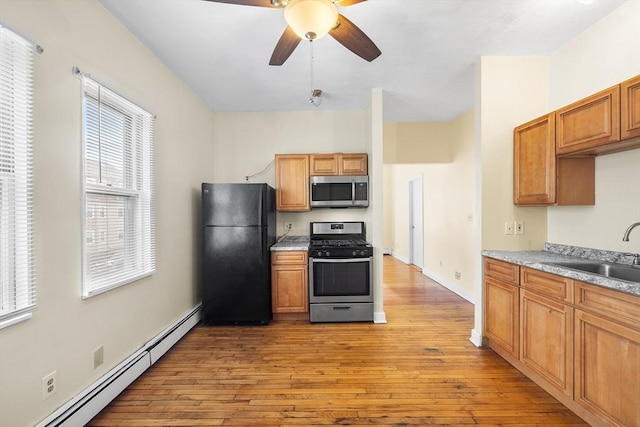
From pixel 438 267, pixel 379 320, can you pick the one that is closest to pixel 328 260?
pixel 379 320

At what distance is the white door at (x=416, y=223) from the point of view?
20.3 feet

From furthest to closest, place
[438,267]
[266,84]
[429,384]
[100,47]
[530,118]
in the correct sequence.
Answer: [438,267] < [266,84] < [530,118] < [429,384] < [100,47]

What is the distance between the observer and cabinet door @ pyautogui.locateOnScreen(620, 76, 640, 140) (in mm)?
1697

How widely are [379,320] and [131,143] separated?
307 cm

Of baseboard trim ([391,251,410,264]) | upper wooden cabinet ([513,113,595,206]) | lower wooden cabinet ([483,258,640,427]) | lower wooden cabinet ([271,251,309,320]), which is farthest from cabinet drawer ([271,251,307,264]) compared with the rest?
baseboard trim ([391,251,410,264])

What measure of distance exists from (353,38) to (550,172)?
1.91m

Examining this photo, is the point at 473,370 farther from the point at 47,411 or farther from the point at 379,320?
the point at 47,411

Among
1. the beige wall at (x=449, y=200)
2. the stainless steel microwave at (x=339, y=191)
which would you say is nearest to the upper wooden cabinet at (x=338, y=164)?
the stainless steel microwave at (x=339, y=191)

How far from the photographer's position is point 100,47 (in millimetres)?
1984

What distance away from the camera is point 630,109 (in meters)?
1.74

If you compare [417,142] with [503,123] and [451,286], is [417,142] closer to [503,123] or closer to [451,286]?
[503,123]

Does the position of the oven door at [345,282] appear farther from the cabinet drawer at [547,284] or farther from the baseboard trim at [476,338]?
the cabinet drawer at [547,284]

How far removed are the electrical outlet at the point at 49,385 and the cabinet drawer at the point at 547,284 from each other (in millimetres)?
3101

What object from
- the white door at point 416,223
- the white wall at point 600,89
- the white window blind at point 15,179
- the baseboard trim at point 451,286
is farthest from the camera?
the white door at point 416,223
